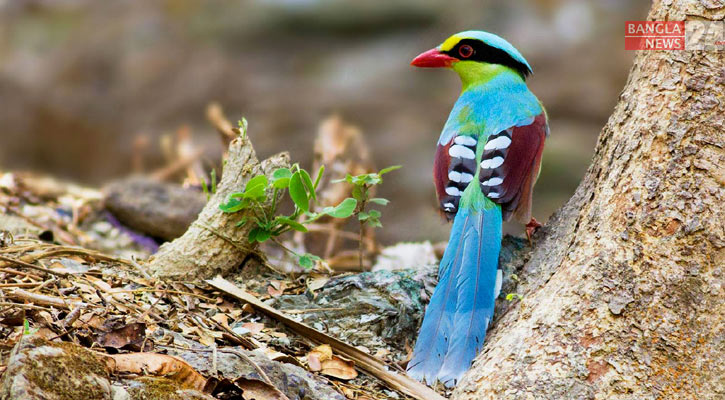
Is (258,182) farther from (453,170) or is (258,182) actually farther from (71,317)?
(71,317)

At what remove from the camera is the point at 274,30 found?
8469 millimetres

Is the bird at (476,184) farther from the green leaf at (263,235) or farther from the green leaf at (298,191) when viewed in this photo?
the green leaf at (263,235)

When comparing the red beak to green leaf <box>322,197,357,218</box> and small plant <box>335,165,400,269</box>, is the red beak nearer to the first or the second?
small plant <box>335,165,400,269</box>

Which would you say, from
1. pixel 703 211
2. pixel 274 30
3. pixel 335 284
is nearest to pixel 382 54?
pixel 274 30

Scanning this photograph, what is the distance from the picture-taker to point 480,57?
10.4 ft

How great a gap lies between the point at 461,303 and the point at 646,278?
584 mm

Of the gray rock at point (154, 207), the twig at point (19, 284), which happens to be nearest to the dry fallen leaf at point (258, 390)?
the twig at point (19, 284)

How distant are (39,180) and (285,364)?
11.4 ft

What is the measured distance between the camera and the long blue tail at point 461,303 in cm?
237

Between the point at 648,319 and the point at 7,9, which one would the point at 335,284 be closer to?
the point at 648,319

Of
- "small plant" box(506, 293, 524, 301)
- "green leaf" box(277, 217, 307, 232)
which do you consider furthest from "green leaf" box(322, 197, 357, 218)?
"small plant" box(506, 293, 524, 301)

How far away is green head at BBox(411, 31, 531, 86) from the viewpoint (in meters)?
3.13

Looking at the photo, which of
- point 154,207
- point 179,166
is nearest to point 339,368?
point 154,207

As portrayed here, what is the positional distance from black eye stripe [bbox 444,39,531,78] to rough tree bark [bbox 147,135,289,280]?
912mm
